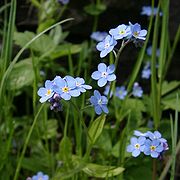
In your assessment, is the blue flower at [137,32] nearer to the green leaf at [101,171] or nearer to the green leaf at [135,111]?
the green leaf at [101,171]

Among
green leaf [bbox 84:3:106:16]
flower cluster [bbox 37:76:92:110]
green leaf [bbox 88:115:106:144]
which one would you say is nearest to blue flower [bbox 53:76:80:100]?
flower cluster [bbox 37:76:92:110]

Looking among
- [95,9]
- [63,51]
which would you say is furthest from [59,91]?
[95,9]

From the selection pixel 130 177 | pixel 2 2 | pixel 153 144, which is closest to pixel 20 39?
pixel 2 2

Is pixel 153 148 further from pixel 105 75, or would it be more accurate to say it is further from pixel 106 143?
pixel 106 143

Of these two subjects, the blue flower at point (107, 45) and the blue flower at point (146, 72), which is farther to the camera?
the blue flower at point (146, 72)

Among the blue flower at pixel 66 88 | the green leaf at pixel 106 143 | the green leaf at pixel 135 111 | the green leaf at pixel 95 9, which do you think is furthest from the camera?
the green leaf at pixel 95 9

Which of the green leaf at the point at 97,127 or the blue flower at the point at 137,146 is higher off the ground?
the green leaf at the point at 97,127

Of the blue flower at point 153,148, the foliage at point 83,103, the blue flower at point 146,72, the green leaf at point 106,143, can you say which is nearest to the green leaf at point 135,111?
the foliage at point 83,103

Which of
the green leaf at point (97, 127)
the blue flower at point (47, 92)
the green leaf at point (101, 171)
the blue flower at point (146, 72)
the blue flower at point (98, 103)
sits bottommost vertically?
the green leaf at point (101, 171)

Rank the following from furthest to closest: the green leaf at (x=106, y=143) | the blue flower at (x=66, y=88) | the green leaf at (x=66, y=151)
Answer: the green leaf at (x=106, y=143)
the green leaf at (x=66, y=151)
the blue flower at (x=66, y=88)
